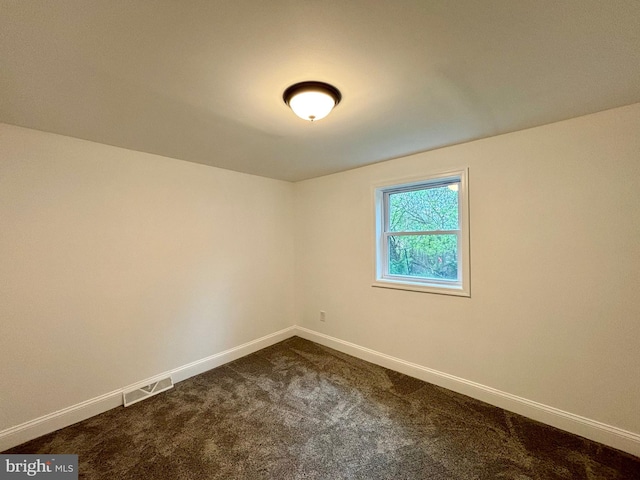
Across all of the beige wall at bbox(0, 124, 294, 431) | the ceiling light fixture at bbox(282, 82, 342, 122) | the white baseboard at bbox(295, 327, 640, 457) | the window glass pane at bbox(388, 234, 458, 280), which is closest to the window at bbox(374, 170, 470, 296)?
the window glass pane at bbox(388, 234, 458, 280)

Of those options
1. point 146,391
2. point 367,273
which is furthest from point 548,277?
point 146,391

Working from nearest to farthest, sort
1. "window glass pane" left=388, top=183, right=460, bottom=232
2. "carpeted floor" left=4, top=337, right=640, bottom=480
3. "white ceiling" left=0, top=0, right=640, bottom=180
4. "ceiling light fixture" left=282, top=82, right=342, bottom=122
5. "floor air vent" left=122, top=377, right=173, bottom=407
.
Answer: "white ceiling" left=0, top=0, right=640, bottom=180, "ceiling light fixture" left=282, top=82, right=342, bottom=122, "carpeted floor" left=4, top=337, right=640, bottom=480, "floor air vent" left=122, top=377, right=173, bottom=407, "window glass pane" left=388, top=183, right=460, bottom=232

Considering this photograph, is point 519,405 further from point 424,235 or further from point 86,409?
point 86,409

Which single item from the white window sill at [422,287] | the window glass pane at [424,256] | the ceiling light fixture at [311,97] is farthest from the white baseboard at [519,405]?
the ceiling light fixture at [311,97]

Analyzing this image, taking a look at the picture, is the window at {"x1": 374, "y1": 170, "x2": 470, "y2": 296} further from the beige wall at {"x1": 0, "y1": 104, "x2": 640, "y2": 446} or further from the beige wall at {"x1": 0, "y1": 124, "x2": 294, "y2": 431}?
the beige wall at {"x1": 0, "y1": 124, "x2": 294, "y2": 431}

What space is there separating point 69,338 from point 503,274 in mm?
3599

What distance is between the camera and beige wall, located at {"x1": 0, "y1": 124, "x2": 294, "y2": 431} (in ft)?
6.20

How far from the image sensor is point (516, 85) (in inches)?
57.6

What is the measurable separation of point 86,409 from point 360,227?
9.94 feet

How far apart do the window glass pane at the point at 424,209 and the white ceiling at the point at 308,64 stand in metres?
0.69

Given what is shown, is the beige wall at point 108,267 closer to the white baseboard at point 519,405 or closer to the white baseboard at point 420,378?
the white baseboard at point 420,378

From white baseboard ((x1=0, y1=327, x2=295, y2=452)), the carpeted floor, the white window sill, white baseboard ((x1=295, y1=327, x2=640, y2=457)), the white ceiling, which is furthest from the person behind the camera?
the white window sill

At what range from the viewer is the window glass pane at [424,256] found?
8.45 feet

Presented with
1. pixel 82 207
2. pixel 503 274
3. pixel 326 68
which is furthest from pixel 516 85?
pixel 82 207
